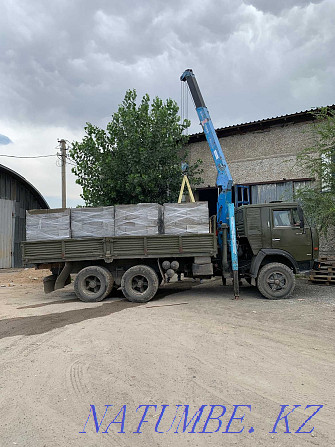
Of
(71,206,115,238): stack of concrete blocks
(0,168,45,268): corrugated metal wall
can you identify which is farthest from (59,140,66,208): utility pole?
(71,206,115,238): stack of concrete blocks

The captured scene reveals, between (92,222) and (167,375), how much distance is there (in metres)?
5.86

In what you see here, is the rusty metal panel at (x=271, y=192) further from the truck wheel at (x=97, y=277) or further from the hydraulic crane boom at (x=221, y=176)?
the truck wheel at (x=97, y=277)

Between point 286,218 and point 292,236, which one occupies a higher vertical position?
point 286,218

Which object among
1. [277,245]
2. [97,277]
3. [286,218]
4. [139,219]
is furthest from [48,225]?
[286,218]

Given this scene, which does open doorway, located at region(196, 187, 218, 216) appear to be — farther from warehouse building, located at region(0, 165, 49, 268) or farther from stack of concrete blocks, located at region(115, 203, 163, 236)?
warehouse building, located at region(0, 165, 49, 268)

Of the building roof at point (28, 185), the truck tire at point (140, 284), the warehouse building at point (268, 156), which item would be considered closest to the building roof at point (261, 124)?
the warehouse building at point (268, 156)

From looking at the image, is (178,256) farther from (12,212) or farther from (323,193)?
(12,212)

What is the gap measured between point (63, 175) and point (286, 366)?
629 inches

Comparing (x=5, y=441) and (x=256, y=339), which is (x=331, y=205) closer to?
(x=256, y=339)

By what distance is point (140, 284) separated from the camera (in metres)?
9.39

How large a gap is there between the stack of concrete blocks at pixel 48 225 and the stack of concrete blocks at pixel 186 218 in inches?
108

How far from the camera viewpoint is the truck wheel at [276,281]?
912 centimetres

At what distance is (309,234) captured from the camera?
9.38 metres

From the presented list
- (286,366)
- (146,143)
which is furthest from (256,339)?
(146,143)
